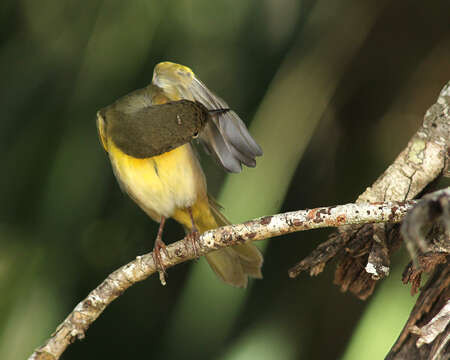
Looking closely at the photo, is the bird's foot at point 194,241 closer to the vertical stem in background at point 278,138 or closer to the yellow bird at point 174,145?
the yellow bird at point 174,145

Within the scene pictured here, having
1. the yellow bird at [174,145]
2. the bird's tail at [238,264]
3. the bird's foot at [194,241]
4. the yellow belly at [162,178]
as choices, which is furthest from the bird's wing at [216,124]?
the bird's tail at [238,264]

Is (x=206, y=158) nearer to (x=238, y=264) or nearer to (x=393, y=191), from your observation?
(x=238, y=264)

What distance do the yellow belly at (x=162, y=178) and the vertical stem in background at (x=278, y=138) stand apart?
0.88 feet

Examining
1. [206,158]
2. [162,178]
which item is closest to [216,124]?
[162,178]

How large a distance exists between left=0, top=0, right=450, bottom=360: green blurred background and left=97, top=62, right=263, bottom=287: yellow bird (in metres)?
0.25

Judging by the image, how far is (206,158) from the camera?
3.52 meters

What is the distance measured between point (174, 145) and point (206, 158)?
1.28 m

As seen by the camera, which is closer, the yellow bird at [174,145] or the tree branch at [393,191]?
the tree branch at [393,191]

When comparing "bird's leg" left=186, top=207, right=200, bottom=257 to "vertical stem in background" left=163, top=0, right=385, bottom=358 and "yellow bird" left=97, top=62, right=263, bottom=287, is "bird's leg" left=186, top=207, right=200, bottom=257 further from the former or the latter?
"vertical stem in background" left=163, top=0, right=385, bottom=358

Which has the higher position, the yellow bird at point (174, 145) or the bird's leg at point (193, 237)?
the yellow bird at point (174, 145)

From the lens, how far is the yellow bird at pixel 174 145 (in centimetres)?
222

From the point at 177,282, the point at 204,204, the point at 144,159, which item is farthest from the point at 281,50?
the point at 177,282

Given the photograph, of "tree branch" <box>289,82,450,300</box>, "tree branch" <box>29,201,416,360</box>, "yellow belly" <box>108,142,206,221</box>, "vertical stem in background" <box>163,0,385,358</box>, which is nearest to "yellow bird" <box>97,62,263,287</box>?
"yellow belly" <box>108,142,206,221</box>

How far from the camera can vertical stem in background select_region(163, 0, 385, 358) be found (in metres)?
2.84
